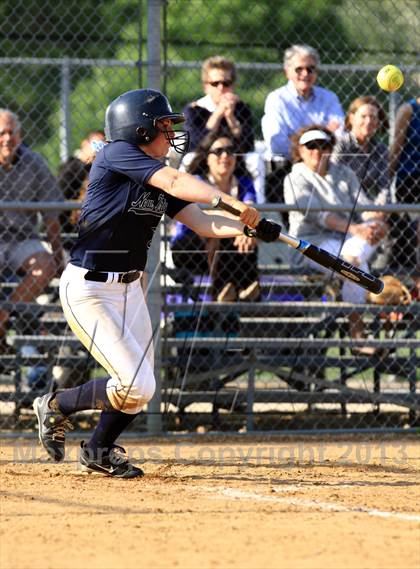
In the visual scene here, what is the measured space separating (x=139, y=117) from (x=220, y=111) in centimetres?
233

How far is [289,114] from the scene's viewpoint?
25.3 ft

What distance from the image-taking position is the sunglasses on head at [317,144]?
7.42 m

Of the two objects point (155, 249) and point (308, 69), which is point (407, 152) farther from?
point (155, 249)

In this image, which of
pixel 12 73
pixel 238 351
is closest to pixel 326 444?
pixel 238 351

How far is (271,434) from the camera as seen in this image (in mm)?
7309

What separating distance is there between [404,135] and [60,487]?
3905 mm

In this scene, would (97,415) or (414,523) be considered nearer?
(414,523)

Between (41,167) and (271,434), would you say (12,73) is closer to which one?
(41,167)

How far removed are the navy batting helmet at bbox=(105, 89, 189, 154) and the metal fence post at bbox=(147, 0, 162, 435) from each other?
1.73 meters

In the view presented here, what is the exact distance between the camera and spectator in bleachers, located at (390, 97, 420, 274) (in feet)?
25.4

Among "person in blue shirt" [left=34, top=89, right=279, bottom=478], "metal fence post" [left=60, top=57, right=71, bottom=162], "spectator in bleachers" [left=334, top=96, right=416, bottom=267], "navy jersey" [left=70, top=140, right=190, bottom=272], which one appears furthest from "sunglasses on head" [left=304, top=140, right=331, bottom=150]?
"navy jersey" [left=70, top=140, right=190, bottom=272]

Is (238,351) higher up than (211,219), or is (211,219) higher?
(211,219)

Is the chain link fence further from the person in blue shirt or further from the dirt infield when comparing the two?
the person in blue shirt

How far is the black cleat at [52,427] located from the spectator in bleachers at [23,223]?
1.84 m
